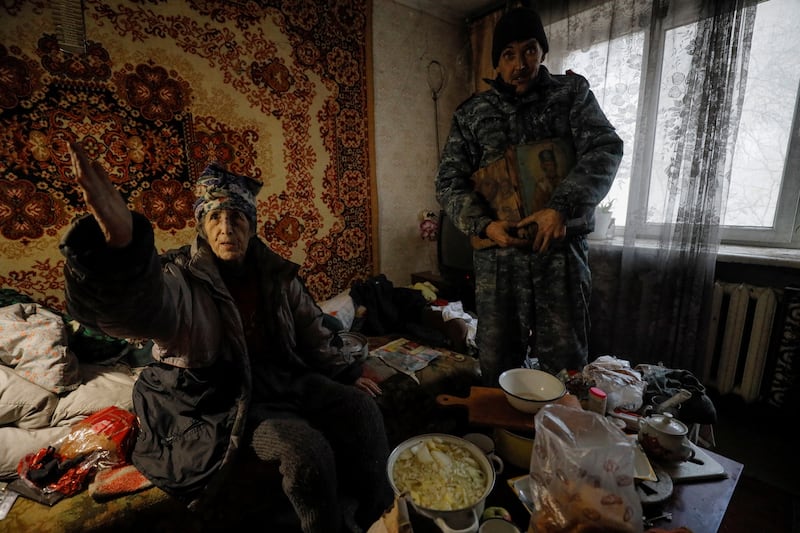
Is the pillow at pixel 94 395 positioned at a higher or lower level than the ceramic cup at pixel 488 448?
lower

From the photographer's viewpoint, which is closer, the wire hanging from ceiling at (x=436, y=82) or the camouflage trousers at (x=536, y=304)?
the camouflage trousers at (x=536, y=304)

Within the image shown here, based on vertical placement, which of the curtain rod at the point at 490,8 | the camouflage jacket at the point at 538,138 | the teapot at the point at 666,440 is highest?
the curtain rod at the point at 490,8

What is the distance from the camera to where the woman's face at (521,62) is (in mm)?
1288

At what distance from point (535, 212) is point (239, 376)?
1.21 meters

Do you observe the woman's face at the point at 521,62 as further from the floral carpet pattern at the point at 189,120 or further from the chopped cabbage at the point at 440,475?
the floral carpet pattern at the point at 189,120

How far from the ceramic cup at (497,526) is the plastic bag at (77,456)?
1146mm

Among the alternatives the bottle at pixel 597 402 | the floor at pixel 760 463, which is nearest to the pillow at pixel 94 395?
the bottle at pixel 597 402

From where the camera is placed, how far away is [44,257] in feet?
5.62

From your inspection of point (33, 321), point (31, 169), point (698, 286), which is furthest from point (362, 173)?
point (698, 286)

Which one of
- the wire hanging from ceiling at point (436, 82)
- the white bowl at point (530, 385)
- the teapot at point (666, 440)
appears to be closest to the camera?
the teapot at point (666, 440)

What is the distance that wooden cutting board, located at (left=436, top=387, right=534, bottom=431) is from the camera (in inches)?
34.9

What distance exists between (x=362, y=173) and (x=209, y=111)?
108cm

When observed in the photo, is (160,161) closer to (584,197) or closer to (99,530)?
(99,530)

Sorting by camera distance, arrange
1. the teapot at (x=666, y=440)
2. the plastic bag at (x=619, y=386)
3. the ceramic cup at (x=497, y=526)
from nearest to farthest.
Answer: the ceramic cup at (x=497, y=526) → the teapot at (x=666, y=440) → the plastic bag at (x=619, y=386)
